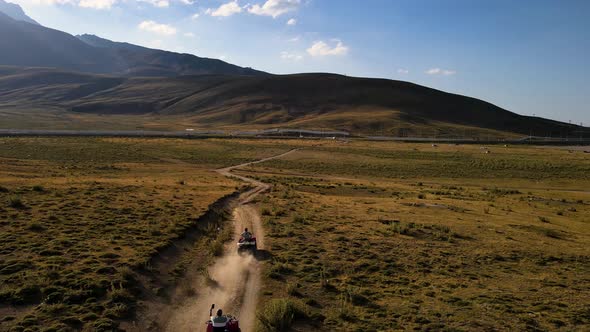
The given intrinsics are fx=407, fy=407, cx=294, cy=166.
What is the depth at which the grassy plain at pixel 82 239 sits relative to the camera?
48.3ft

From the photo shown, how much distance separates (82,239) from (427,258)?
19.2 m

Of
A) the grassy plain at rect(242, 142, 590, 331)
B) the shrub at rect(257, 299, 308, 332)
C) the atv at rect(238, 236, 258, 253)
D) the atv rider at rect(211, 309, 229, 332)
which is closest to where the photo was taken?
the atv rider at rect(211, 309, 229, 332)

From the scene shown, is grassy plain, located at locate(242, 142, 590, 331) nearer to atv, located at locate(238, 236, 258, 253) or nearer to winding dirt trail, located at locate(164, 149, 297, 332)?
winding dirt trail, located at locate(164, 149, 297, 332)

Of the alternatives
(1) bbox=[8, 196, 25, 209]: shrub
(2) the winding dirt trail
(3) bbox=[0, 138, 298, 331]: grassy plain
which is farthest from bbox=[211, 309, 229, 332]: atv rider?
(1) bbox=[8, 196, 25, 209]: shrub

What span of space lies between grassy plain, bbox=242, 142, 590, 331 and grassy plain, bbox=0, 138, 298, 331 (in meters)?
6.15

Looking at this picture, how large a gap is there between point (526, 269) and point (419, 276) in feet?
21.2

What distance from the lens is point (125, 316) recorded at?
14.8m

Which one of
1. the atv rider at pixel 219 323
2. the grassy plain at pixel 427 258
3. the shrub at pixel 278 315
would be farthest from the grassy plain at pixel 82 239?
the grassy plain at pixel 427 258

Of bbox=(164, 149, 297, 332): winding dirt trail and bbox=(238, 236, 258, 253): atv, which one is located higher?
bbox=(238, 236, 258, 253): atv

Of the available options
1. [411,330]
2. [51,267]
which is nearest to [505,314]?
[411,330]

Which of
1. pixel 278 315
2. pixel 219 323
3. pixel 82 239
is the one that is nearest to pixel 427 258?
pixel 278 315

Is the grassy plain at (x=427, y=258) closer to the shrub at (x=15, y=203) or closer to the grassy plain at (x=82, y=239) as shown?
the grassy plain at (x=82, y=239)

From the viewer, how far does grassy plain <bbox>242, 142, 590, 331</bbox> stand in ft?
51.5

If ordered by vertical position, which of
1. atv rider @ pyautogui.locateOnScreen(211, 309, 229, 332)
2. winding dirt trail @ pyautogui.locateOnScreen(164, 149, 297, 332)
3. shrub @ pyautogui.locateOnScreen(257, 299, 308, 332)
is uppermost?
atv rider @ pyautogui.locateOnScreen(211, 309, 229, 332)
